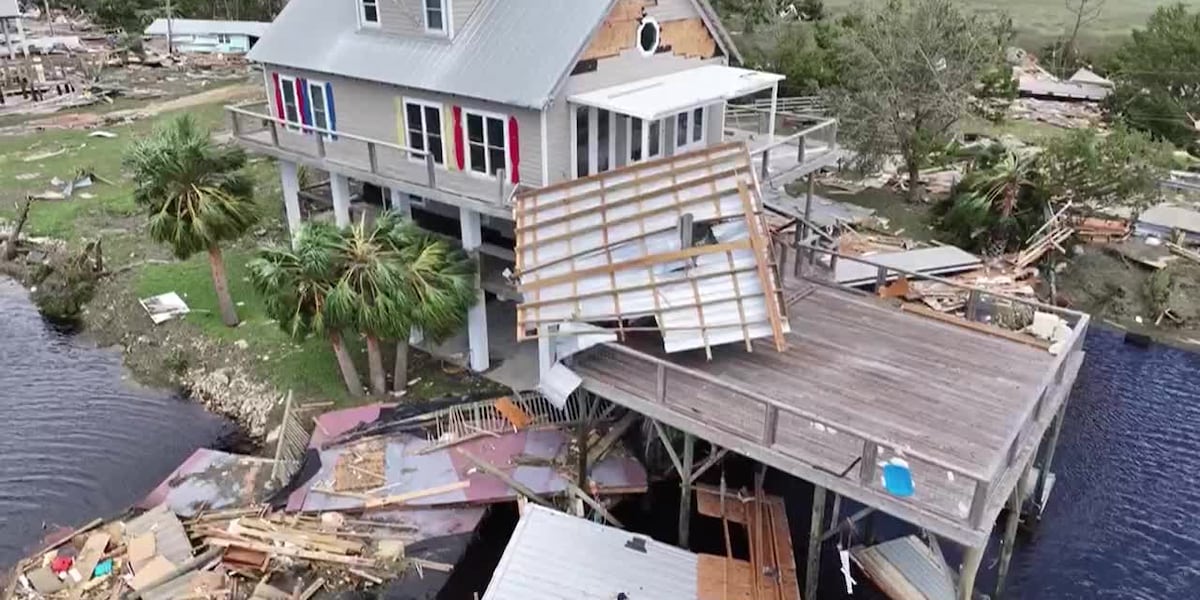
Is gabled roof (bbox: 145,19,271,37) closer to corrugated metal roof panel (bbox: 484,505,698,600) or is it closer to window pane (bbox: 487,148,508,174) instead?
window pane (bbox: 487,148,508,174)

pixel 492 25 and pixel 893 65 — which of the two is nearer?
pixel 492 25

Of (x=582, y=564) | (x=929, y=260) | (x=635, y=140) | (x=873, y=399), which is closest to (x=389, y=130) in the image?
(x=635, y=140)

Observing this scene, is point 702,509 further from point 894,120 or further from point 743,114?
point 894,120

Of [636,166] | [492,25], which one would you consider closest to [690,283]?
[636,166]

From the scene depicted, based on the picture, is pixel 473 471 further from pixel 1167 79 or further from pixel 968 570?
pixel 1167 79

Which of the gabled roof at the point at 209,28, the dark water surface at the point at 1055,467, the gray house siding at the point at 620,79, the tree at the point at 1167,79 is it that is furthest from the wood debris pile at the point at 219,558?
the gabled roof at the point at 209,28

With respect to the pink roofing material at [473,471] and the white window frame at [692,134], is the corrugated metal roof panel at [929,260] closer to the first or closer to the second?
the white window frame at [692,134]
